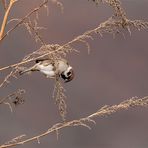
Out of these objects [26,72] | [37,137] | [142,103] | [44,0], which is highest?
[44,0]

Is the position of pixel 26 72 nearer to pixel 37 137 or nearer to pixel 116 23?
pixel 37 137

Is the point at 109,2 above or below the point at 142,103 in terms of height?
above

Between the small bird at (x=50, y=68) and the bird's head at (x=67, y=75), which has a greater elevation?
the bird's head at (x=67, y=75)

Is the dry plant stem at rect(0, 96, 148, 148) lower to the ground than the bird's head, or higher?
lower

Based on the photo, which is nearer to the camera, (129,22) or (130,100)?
(129,22)

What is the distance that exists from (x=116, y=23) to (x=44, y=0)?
2.25 feet

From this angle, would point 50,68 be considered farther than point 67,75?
No

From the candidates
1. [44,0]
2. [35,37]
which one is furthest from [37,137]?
[44,0]

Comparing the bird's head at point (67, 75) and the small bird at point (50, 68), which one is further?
the bird's head at point (67, 75)

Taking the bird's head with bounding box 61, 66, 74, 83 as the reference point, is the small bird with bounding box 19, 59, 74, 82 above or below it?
below

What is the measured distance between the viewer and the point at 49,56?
12.8ft

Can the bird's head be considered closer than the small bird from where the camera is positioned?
No

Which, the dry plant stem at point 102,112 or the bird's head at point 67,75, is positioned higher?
the bird's head at point 67,75

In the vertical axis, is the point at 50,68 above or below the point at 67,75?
below
